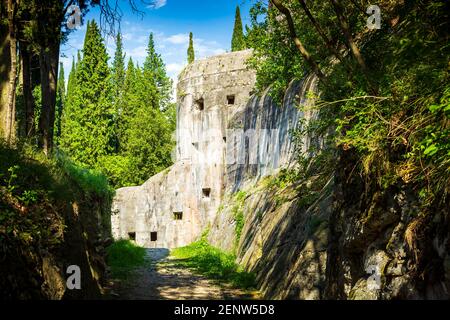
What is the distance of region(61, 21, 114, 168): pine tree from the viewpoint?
36438 millimetres

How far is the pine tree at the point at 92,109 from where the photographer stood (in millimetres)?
36438

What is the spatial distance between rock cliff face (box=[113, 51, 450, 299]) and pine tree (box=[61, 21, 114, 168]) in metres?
5.45

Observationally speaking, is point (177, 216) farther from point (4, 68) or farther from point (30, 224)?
point (30, 224)

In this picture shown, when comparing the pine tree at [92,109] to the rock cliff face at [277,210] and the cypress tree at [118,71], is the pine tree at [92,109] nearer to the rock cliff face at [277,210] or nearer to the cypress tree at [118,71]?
the rock cliff face at [277,210]

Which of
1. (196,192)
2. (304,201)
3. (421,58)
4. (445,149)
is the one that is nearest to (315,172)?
(304,201)

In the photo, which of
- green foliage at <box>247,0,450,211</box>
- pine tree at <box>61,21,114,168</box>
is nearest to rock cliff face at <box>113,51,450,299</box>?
green foliage at <box>247,0,450,211</box>

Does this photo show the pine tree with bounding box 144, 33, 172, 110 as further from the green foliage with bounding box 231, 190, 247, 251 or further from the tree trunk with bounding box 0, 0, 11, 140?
the tree trunk with bounding box 0, 0, 11, 140

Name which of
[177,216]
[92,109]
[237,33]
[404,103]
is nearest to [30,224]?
[404,103]

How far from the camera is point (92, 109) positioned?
1455 inches

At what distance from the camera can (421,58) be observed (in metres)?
4.72

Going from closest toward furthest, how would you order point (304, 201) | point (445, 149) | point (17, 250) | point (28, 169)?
point (445, 149) < point (17, 250) < point (28, 169) < point (304, 201)

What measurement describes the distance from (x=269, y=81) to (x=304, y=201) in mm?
12181

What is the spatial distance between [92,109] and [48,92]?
2774 cm
